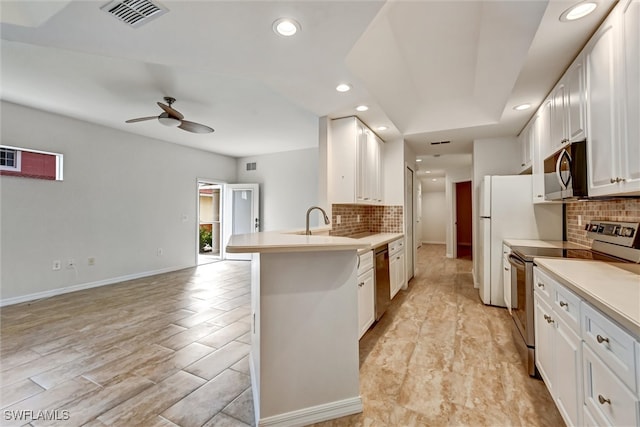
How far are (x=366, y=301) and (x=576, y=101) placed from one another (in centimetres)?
225

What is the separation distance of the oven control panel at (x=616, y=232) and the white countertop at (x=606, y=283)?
0.18 meters

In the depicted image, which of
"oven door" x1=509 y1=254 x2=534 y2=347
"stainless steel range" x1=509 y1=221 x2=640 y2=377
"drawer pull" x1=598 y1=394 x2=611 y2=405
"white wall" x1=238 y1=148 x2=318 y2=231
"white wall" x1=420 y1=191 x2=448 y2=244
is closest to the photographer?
"drawer pull" x1=598 y1=394 x2=611 y2=405

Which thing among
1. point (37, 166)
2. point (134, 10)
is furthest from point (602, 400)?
point (37, 166)

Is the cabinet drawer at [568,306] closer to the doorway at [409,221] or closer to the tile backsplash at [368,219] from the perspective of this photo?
the tile backsplash at [368,219]

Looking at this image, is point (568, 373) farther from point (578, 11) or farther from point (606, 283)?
point (578, 11)

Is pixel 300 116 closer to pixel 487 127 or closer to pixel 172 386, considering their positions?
pixel 487 127

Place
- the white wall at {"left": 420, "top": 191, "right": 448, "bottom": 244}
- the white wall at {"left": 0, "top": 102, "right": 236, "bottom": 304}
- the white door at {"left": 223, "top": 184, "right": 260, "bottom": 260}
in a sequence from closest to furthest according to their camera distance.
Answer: the white wall at {"left": 0, "top": 102, "right": 236, "bottom": 304}, the white door at {"left": 223, "top": 184, "right": 260, "bottom": 260}, the white wall at {"left": 420, "top": 191, "right": 448, "bottom": 244}

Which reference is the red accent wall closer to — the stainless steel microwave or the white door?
the white door

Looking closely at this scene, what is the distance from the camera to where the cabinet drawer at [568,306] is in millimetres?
1312

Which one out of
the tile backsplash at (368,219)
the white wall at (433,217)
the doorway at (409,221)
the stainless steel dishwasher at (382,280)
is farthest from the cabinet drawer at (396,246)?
the white wall at (433,217)

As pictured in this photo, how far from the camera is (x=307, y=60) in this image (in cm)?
211

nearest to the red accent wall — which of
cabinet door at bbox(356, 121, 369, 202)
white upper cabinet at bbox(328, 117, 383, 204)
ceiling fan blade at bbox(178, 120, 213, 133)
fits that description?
ceiling fan blade at bbox(178, 120, 213, 133)

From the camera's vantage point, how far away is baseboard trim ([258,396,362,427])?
150 centimetres

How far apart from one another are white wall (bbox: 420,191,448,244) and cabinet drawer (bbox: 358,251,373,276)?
8444 millimetres
